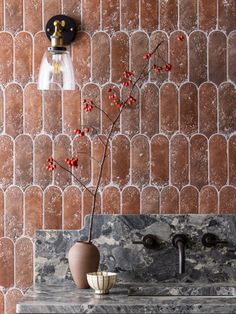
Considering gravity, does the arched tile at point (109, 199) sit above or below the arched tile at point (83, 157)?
below

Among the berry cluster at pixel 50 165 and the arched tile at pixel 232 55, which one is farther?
the arched tile at pixel 232 55

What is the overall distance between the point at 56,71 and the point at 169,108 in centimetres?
52

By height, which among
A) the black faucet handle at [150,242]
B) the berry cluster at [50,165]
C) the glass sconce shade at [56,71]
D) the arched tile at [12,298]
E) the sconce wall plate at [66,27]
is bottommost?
the arched tile at [12,298]

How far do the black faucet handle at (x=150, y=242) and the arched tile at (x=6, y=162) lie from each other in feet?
1.93

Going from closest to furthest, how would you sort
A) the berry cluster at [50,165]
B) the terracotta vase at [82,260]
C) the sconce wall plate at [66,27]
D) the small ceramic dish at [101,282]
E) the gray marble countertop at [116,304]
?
the gray marble countertop at [116,304] → the small ceramic dish at [101,282] → the terracotta vase at [82,260] → the berry cluster at [50,165] → the sconce wall plate at [66,27]

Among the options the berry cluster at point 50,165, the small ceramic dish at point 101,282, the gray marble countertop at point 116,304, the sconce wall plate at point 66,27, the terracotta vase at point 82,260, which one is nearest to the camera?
the gray marble countertop at point 116,304

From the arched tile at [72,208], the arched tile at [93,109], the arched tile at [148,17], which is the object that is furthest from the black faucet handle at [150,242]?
the arched tile at [148,17]

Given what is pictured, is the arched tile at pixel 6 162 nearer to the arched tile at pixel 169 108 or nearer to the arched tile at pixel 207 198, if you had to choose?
the arched tile at pixel 169 108

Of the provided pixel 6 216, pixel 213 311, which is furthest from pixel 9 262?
pixel 213 311

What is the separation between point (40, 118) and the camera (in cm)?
312

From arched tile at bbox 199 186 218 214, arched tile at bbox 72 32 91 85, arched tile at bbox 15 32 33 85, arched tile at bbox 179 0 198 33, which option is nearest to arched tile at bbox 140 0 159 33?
arched tile at bbox 179 0 198 33

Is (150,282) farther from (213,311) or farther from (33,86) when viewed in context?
(33,86)

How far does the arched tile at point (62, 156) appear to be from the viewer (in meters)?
3.10

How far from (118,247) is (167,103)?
632 mm
